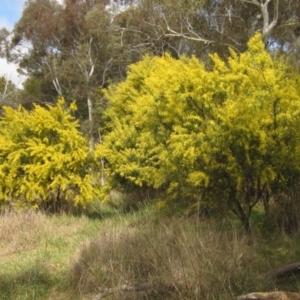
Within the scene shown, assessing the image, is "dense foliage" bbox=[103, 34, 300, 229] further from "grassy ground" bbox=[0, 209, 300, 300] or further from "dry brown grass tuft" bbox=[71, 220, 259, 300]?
"dry brown grass tuft" bbox=[71, 220, 259, 300]

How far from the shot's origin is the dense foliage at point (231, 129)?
240 inches

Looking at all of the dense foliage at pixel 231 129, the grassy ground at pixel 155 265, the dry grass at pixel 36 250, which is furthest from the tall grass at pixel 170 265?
the dense foliage at pixel 231 129

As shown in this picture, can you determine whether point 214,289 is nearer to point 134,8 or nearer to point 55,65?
point 134,8

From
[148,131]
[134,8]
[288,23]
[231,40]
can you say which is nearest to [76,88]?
[134,8]

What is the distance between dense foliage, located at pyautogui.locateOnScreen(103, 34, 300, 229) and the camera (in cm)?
609

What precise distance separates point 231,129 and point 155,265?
2296 millimetres

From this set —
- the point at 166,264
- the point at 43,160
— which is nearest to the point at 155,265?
the point at 166,264

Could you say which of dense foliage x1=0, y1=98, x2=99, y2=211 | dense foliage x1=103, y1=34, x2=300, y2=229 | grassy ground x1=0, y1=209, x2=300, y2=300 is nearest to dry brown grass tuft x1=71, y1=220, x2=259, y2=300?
grassy ground x1=0, y1=209, x2=300, y2=300

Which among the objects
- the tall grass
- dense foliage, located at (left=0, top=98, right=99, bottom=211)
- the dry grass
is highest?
dense foliage, located at (left=0, top=98, right=99, bottom=211)

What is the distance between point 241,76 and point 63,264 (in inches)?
143

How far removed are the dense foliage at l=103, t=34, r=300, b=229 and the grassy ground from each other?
68 centimetres

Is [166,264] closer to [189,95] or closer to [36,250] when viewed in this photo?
[189,95]

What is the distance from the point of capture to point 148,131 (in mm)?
8133

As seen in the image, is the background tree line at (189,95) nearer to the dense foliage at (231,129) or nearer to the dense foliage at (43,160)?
the dense foliage at (231,129)
